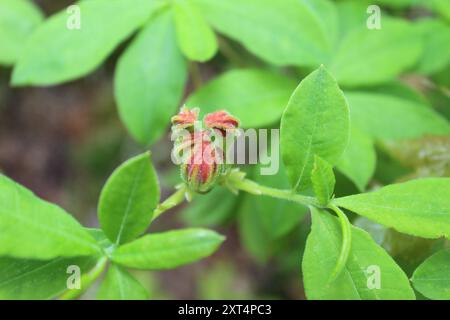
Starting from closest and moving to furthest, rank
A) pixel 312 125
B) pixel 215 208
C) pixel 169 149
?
pixel 312 125 → pixel 215 208 → pixel 169 149

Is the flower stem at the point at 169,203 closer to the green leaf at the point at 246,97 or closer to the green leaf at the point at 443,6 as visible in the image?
the green leaf at the point at 246,97

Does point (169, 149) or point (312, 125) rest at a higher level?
point (312, 125)

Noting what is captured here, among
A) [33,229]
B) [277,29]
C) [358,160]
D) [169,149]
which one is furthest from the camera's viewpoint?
[169,149]

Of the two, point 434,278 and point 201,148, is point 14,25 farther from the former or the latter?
point 434,278

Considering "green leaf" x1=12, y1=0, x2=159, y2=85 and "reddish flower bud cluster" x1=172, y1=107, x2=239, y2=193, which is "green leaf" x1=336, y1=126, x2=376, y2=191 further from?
"green leaf" x1=12, y1=0, x2=159, y2=85

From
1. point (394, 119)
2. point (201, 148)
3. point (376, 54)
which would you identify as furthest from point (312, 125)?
point (376, 54)
